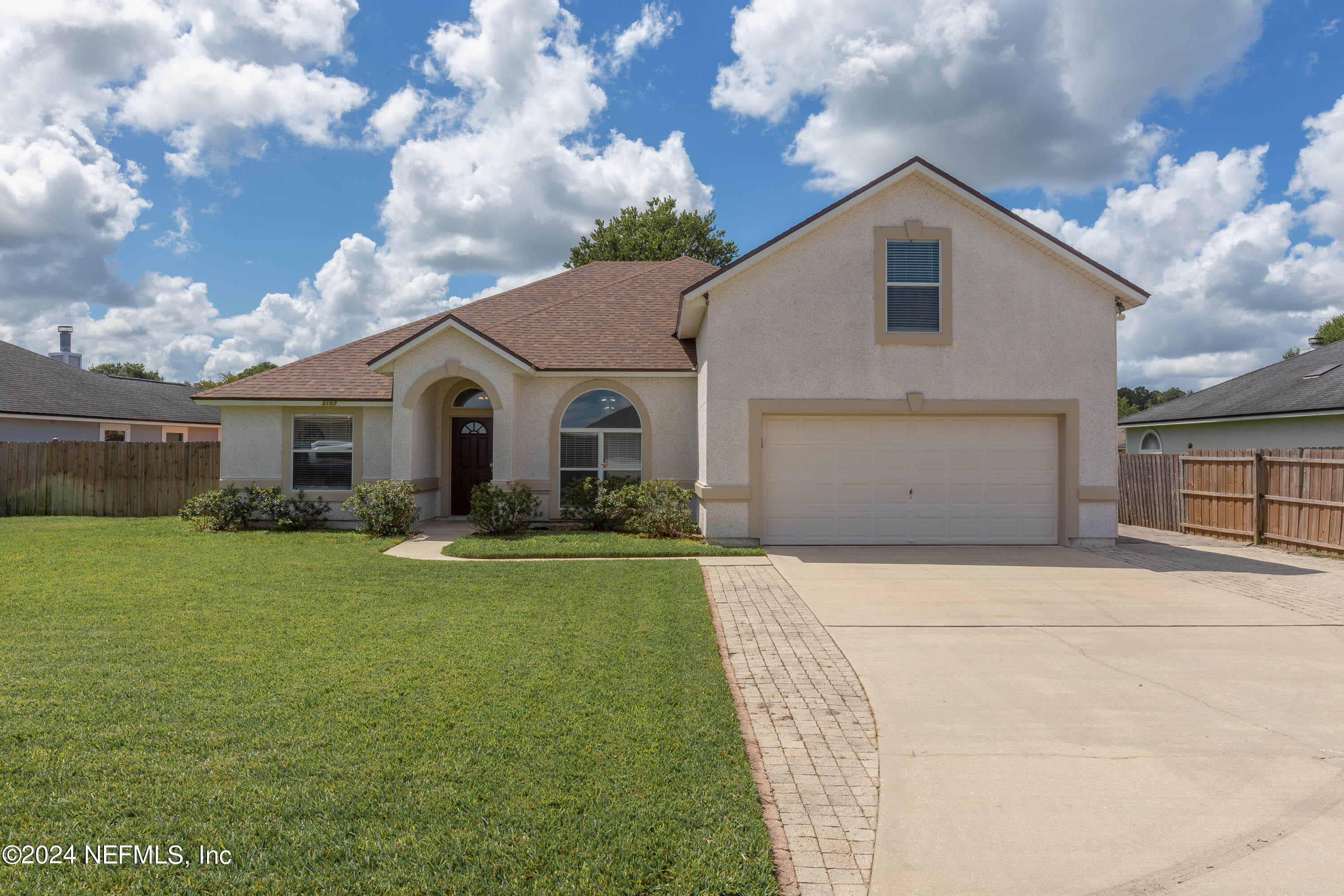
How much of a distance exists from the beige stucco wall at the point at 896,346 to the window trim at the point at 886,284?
0.08m

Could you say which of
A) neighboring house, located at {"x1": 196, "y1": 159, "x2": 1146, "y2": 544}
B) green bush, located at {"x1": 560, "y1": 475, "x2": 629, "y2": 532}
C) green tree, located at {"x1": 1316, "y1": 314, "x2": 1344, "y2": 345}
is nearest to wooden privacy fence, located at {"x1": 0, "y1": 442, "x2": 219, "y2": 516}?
green bush, located at {"x1": 560, "y1": 475, "x2": 629, "y2": 532}

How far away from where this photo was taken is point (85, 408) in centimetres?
2542

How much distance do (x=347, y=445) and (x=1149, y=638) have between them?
15.2m

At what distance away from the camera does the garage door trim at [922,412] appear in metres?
13.0

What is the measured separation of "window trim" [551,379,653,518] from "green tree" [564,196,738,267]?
832 inches

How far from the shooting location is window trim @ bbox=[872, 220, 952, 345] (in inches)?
515

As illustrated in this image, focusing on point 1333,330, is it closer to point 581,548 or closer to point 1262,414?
point 1262,414

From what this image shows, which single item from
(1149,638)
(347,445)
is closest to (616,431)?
(347,445)

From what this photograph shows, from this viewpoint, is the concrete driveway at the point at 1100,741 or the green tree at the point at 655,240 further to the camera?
the green tree at the point at 655,240

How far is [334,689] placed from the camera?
5.38m

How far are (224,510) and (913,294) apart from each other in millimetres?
14395

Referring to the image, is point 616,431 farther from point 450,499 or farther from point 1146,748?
point 1146,748

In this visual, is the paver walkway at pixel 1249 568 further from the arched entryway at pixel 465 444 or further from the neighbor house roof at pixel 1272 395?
the arched entryway at pixel 465 444

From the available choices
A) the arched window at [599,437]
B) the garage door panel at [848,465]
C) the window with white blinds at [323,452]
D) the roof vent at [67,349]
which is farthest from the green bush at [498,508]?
the roof vent at [67,349]
